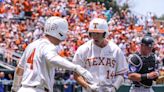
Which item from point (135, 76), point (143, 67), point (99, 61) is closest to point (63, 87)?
point (143, 67)

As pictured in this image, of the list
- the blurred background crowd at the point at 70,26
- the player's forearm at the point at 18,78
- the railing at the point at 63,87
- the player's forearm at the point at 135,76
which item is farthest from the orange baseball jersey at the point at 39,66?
the blurred background crowd at the point at 70,26

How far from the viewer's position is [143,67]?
339 inches

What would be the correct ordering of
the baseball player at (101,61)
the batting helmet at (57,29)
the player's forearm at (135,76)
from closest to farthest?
1. the batting helmet at (57,29)
2. the baseball player at (101,61)
3. the player's forearm at (135,76)

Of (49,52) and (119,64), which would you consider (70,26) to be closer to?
(119,64)

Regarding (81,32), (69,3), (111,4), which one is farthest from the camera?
(111,4)

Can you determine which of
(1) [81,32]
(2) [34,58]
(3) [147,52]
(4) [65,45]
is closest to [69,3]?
(1) [81,32]

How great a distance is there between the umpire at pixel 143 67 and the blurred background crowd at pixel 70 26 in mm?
7689

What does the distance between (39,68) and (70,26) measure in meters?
16.9

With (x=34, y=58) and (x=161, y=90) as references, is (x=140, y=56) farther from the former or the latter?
(x=161, y=90)

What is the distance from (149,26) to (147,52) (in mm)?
21065

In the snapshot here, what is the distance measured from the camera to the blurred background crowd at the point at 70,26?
19.0 m

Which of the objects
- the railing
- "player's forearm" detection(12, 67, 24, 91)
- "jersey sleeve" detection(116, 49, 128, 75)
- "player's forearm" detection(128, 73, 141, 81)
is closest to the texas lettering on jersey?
"jersey sleeve" detection(116, 49, 128, 75)

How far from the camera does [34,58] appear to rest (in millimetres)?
6441

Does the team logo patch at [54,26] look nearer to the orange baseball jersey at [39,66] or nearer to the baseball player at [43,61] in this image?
the baseball player at [43,61]
